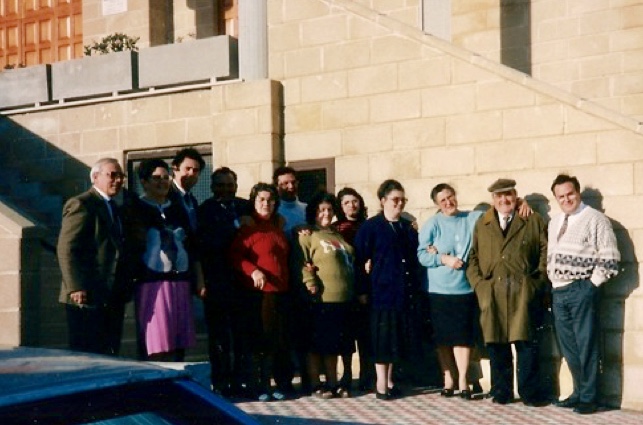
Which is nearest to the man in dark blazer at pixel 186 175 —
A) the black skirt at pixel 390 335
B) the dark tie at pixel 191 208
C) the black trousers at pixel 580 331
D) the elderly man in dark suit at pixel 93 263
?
the dark tie at pixel 191 208

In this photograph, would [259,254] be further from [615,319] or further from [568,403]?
[615,319]

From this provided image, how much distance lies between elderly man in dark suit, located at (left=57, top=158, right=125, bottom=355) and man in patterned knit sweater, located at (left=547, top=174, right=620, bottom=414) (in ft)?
11.8

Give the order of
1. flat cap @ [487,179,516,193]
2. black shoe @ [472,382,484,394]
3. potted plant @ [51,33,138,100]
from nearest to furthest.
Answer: flat cap @ [487,179,516,193] → black shoe @ [472,382,484,394] → potted plant @ [51,33,138,100]

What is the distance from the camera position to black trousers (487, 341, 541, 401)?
8.10 meters

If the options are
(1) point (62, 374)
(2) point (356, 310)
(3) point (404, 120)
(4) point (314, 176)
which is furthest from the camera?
(4) point (314, 176)

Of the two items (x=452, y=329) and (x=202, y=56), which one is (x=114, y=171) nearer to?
(x=452, y=329)

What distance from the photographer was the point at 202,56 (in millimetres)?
10727

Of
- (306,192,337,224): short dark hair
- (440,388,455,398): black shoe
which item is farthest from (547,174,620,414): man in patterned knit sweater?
(306,192,337,224): short dark hair

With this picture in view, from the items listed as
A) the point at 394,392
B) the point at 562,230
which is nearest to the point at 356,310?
the point at 394,392

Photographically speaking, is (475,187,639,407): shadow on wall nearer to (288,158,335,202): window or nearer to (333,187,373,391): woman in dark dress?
(333,187,373,391): woman in dark dress

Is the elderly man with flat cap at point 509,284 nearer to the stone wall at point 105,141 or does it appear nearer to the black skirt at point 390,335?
the black skirt at point 390,335

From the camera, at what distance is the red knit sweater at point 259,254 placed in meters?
8.10

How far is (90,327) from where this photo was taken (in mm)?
6734

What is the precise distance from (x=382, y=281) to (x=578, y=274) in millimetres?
1642
